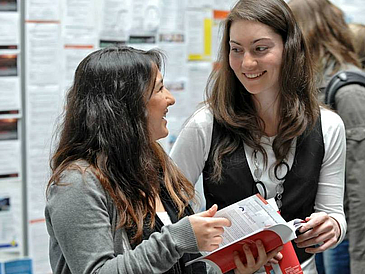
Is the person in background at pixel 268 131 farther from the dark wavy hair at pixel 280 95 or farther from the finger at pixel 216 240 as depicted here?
the finger at pixel 216 240

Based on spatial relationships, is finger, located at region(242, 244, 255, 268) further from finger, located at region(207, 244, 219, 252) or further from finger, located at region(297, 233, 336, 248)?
finger, located at region(297, 233, 336, 248)

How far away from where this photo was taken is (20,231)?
2.64 meters

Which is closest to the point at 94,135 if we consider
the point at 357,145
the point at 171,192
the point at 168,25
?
the point at 171,192

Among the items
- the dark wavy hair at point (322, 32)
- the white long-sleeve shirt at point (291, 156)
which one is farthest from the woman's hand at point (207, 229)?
the dark wavy hair at point (322, 32)

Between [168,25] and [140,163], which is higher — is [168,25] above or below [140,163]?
above

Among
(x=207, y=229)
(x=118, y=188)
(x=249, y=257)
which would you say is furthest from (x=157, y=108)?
(x=249, y=257)

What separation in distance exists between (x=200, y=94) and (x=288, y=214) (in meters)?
1.44

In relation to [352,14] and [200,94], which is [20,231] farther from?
[352,14]

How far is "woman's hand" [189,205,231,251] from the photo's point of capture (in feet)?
4.60

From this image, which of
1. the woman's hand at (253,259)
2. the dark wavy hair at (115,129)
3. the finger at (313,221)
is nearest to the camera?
the dark wavy hair at (115,129)

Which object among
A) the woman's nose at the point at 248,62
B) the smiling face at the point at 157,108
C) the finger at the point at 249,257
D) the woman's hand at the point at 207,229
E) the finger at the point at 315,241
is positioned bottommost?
the finger at the point at 315,241

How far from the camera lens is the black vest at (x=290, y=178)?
74.5 inches

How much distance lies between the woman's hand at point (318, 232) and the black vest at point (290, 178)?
0.12m

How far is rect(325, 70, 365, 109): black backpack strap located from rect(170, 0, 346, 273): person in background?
0.37 meters
